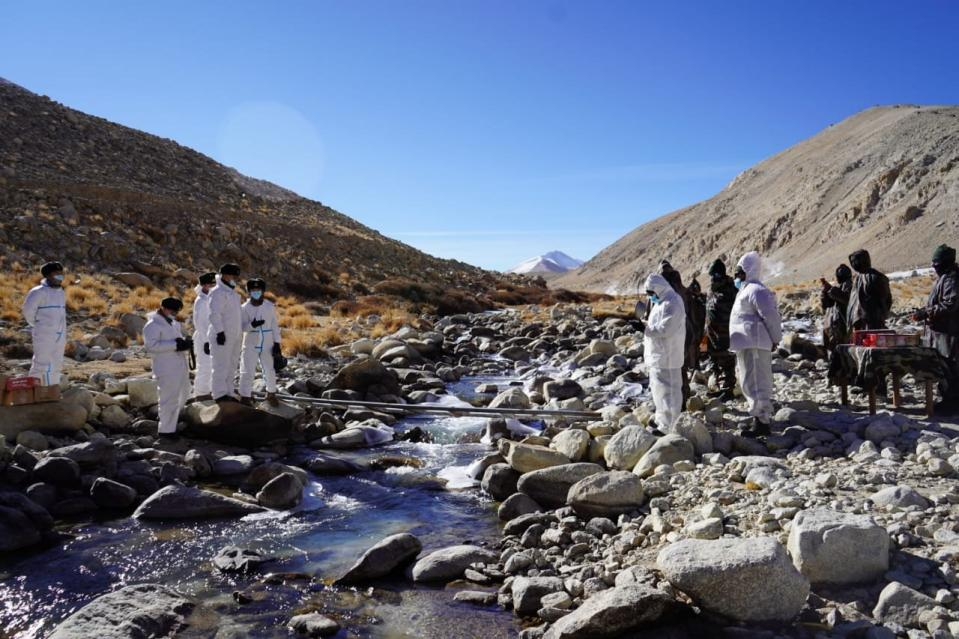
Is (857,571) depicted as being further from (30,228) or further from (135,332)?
(30,228)

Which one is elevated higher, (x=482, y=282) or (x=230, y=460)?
(x=482, y=282)

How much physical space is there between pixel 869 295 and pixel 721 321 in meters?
1.76

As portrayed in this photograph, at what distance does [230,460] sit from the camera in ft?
26.0

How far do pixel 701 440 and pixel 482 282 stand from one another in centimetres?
3556

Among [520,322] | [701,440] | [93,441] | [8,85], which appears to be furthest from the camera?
[8,85]

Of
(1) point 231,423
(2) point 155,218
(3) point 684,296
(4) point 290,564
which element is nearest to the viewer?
(4) point 290,564

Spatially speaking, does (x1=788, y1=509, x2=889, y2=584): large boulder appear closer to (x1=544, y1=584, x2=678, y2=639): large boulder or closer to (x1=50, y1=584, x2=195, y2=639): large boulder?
(x1=544, y1=584, x2=678, y2=639): large boulder

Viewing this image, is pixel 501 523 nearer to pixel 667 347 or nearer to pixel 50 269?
pixel 667 347

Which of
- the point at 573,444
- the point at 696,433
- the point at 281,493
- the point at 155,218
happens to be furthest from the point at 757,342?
the point at 155,218

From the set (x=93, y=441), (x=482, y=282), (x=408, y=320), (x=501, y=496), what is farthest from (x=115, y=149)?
(x=501, y=496)

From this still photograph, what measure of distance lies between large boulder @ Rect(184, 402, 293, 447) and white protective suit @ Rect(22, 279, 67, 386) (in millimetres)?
1718

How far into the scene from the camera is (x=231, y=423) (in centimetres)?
873

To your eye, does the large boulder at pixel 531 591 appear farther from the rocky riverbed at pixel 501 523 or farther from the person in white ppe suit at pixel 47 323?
the person in white ppe suit at pixel 47 323

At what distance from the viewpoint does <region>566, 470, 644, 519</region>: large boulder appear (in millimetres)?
5766
